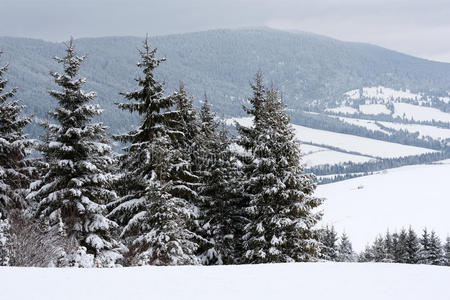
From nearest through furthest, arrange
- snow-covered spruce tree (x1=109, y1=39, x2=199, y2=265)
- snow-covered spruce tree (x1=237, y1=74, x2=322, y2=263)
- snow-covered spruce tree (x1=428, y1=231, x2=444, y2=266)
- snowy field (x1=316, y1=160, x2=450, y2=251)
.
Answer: snow-covered spruce tree (x1=109, y1=39, x2=199, y2=265), snow-covered spruce tree (x1=237, y1=74, x2=322, y2=263), snow-covered spruce tree (x1=428, y1=231, x2=444, y2=266), snowy field (x1=316, y1=160, x2=450, y2=251)

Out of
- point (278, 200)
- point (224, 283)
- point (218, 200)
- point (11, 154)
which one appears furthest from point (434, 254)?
point (224, 283)

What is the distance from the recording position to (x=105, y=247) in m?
19.6

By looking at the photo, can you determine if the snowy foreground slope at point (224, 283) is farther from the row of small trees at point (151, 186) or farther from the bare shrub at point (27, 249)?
the row of small trees at point (151, 186)

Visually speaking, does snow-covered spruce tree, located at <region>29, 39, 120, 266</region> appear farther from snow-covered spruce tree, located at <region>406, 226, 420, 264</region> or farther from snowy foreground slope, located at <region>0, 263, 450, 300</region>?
snow-covered spruce tree, located at <region>406, 226, 420, 264</region>

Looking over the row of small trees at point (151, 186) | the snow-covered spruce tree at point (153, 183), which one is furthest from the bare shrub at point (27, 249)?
the snow-covered spruce tree at point (153, 183)

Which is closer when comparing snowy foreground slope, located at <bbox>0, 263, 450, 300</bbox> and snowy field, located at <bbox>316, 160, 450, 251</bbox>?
snowy foreground slope, located at <bbox>0, 263, 450, 300</bbox>

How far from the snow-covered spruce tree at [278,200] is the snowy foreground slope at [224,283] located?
7786 mm

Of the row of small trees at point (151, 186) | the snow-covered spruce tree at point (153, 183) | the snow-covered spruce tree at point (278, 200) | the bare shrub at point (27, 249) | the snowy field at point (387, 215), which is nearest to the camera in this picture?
the bare shrub at point (27, 249)

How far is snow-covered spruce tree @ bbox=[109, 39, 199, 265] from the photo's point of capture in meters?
19.2

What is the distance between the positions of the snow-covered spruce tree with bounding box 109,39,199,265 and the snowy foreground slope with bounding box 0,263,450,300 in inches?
220

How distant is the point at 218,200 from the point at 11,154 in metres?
9.70

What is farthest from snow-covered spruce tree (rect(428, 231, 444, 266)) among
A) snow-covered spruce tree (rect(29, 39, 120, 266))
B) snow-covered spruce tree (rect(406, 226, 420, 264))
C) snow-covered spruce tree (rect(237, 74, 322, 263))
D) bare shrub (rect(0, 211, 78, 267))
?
bare shrub (rect(0, 211, 78, 267))

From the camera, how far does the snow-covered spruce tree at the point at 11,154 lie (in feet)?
65.6

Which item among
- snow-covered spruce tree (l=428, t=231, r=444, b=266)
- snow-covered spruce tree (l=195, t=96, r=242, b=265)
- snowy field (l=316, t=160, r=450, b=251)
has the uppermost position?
snow-covered spruce tree (l=195, t=96, r=242, b=265)
